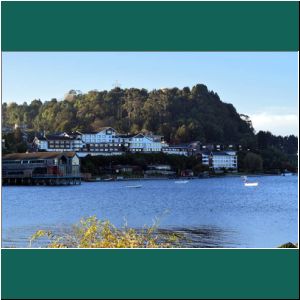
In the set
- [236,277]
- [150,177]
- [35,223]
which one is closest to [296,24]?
[236,277]

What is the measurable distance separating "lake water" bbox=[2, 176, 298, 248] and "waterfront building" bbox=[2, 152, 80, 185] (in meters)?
0.74

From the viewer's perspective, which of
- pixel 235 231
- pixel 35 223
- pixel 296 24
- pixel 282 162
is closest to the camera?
pixel 296 24

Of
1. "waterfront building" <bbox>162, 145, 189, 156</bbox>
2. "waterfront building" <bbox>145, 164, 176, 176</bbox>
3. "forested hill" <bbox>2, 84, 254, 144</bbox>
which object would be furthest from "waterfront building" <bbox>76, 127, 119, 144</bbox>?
"waterfront building" <bbox>145, 164, 176, 176</bbox>

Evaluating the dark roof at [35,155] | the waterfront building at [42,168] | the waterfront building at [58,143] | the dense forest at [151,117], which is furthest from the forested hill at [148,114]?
the waterfront building at [42,168]

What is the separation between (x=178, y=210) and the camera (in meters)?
15.0

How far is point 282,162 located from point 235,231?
1980 centimetres

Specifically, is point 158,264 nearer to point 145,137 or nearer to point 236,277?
point 236,277

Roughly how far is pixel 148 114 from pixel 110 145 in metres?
2.19

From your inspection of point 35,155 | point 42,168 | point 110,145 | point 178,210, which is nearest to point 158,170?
point 110,145

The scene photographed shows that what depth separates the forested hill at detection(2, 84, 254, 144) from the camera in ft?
76.0

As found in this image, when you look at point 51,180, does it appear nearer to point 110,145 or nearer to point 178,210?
point 110,145

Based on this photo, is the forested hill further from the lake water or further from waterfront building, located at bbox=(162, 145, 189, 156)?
the lake water

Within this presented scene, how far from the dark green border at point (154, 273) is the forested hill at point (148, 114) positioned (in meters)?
19.7

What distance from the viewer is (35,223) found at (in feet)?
39.5
